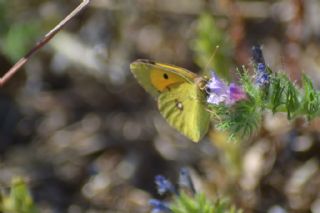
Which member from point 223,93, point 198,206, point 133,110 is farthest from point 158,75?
point 133,110

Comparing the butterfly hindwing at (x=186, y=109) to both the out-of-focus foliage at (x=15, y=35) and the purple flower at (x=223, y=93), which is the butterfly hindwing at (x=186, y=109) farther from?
the out-of-focus foliage at (x=15, y=35)

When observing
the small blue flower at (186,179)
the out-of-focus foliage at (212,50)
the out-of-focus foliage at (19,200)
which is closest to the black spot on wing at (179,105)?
the small blue flower at (186,179)

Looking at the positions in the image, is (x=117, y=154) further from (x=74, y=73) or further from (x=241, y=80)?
(x=241, y=80)

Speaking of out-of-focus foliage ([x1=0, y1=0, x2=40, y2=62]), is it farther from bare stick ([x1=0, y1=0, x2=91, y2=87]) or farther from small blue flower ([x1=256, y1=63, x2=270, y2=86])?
small blue flower ([x1=256, y1=63, x2=270, y2=86])

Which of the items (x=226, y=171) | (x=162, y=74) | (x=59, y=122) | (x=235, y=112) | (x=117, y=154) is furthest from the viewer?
(x=59, y=122)

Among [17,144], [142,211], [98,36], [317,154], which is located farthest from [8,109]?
[317,154]

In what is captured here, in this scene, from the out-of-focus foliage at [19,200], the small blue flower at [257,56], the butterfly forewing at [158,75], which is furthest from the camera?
the out-of-focus foliage at [19,200]
